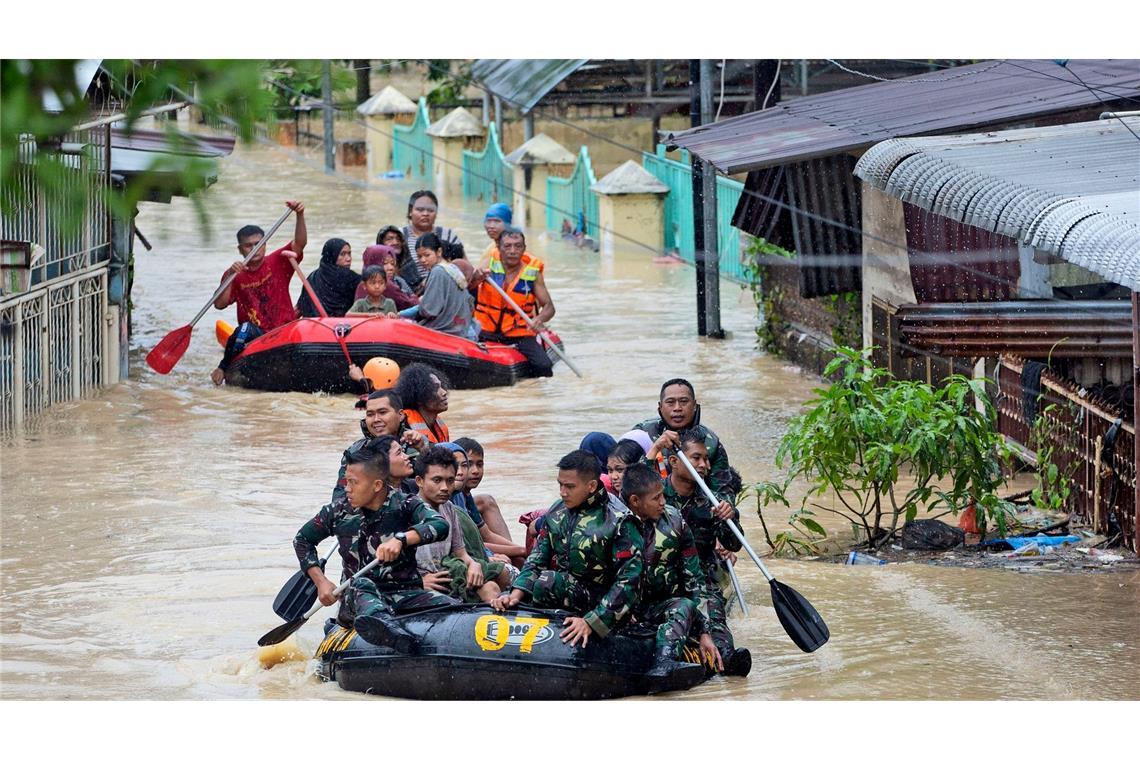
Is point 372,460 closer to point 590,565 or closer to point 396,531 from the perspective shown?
point 396,531

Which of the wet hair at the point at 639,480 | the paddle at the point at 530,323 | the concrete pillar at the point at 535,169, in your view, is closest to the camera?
the wet hair at the point at 639,480

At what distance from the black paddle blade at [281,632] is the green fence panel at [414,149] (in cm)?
2032

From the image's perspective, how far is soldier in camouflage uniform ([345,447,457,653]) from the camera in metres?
6.95

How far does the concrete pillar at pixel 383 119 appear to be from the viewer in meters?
29.4

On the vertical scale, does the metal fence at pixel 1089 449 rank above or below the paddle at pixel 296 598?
above

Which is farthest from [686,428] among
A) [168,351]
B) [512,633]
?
[168,351]

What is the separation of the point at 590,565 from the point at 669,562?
1.10 ft

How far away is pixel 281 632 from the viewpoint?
7566mm

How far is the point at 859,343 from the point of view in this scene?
44.2 ft

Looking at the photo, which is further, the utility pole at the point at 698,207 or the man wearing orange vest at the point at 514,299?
the utility pole at the point at 698,207

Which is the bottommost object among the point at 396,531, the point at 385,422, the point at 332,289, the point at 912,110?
the point at 396,531

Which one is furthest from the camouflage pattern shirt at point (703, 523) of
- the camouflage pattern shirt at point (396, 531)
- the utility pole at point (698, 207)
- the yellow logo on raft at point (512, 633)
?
the utility pole at point (698, 207)

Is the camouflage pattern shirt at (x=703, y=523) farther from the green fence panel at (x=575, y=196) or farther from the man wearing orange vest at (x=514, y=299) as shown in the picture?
the green fence panel at (x=575, y=196)

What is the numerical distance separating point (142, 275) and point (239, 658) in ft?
45.9
